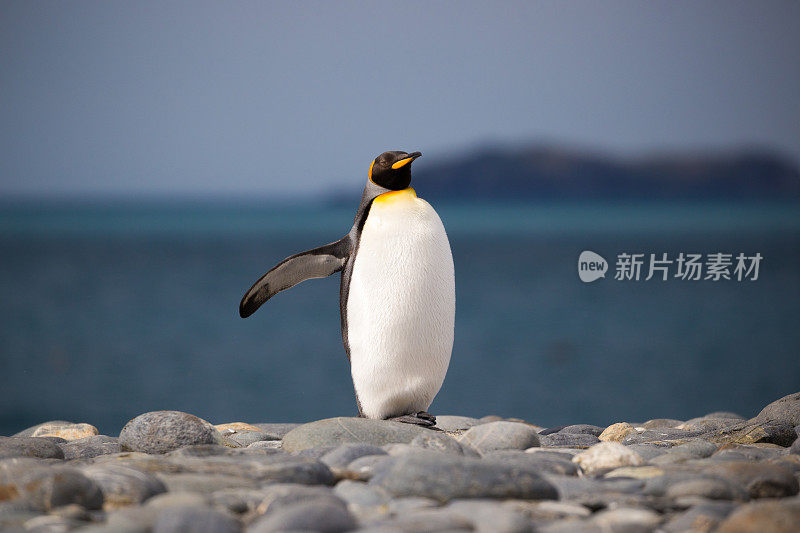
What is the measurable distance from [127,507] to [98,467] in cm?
30

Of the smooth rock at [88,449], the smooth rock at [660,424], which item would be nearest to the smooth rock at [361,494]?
the smooth rock at [88,449]

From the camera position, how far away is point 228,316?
59.2 ft

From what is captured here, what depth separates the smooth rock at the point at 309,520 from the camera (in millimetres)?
1995

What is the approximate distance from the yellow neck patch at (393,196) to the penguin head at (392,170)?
0.03 meters

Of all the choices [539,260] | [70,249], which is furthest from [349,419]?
[70,249]

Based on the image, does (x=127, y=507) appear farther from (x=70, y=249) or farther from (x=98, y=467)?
(x=70, y=249)

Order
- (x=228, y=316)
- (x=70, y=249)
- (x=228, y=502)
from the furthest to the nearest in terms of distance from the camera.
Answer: (x=70, y=249) < (x=228, y=316) < (x=228, y=502)

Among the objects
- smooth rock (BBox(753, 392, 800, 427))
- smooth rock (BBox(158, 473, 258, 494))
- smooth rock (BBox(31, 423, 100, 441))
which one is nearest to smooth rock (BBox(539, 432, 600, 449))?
smooth rock (BBox(753, 392, 800, 427))

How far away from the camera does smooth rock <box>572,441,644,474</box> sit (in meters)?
3.00

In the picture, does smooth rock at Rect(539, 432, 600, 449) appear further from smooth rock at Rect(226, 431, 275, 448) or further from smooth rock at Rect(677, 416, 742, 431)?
smooth rock at Rect(226, 431, 275, 448)

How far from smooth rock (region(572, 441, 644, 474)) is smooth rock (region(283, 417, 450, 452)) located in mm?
718

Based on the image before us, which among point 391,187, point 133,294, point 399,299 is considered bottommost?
point 133,294

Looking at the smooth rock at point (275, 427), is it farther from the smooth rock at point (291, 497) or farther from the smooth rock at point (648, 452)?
the smooth rock at point (291, 497)

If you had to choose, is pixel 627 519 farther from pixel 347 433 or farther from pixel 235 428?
pixel 235 428
